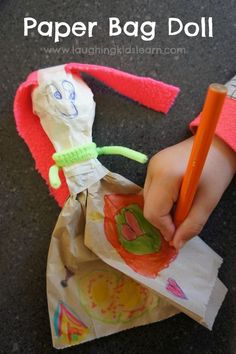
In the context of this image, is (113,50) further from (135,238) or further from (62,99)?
(135,238)

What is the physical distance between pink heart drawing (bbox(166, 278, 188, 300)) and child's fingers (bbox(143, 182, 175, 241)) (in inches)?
1.9

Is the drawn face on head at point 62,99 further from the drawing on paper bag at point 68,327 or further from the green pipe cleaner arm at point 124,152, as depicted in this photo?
the drawing on paper bag at point 68,327

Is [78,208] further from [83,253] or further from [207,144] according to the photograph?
[207,144]

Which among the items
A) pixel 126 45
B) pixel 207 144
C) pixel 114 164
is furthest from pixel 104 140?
pixel 207 144

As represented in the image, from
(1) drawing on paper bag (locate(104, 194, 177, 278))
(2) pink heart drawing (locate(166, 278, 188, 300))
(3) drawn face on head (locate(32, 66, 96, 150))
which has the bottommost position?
(2) pink heart drawing (locate(166, 278, 188, 300))

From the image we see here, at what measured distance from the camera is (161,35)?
599mm

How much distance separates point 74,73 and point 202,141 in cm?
28

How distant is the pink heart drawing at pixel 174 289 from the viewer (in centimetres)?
48

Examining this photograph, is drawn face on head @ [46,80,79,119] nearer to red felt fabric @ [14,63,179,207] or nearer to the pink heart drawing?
red felt fabric @ [14,63,179,207]

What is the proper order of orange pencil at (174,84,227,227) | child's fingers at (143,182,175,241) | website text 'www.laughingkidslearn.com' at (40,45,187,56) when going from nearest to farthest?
orange pencil at (174,84,227,227) < child's fingers at (143,182,175,241) < website text 'www.laughingkidslearn.com' at (40,45,187,56)

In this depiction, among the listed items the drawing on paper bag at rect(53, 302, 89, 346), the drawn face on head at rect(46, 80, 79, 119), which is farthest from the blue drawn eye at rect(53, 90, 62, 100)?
the drawing on paper bag at rect(53, 302, 89, 346)

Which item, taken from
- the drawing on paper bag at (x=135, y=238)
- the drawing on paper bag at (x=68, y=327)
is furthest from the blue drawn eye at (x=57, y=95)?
the drawing on paper bag at (x=68, y=327)

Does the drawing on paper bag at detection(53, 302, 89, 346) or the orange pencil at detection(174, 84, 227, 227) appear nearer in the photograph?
the orange pencil at detection(174, 84, 227, 227)

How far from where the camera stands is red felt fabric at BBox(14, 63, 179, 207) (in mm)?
547
